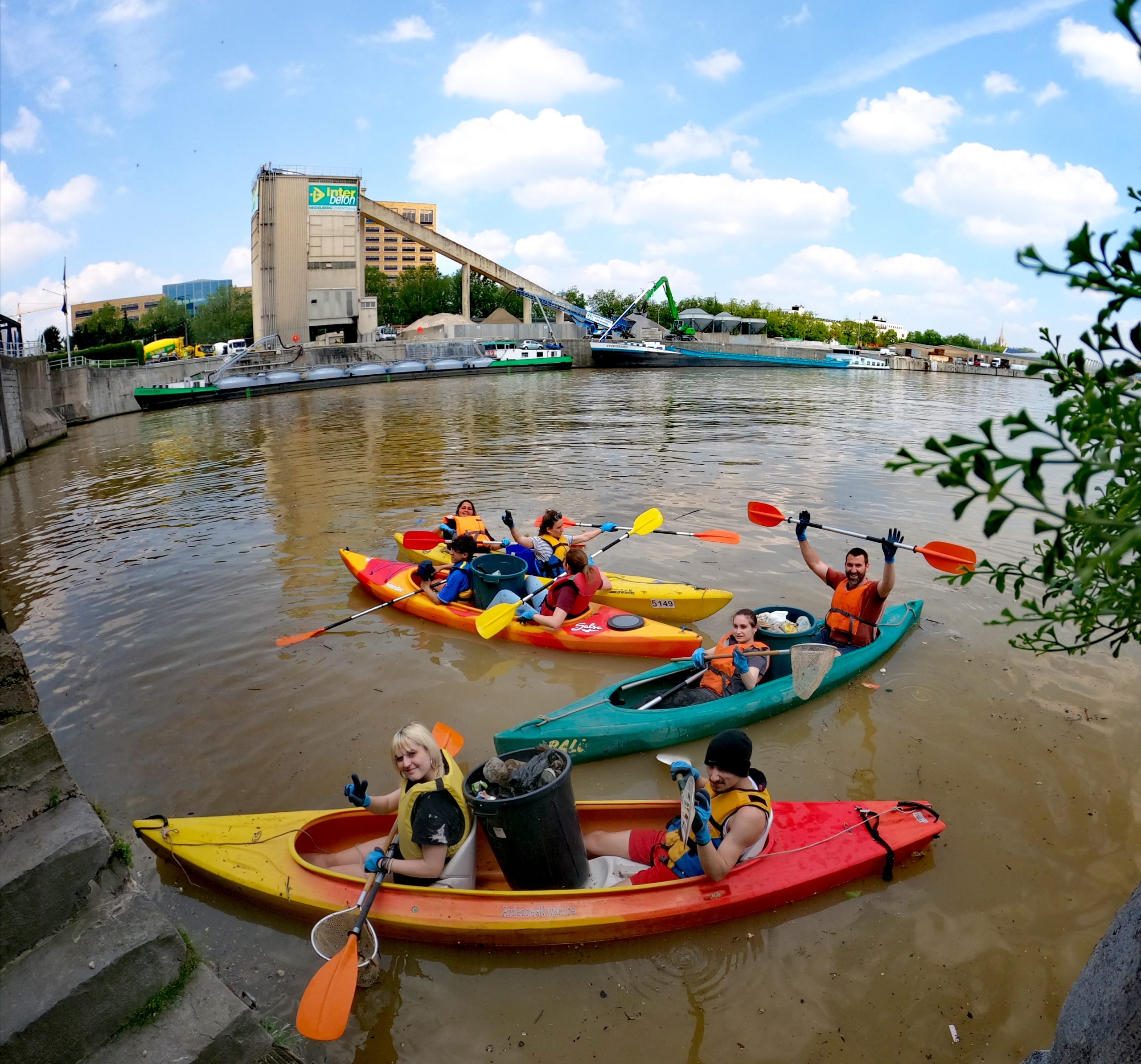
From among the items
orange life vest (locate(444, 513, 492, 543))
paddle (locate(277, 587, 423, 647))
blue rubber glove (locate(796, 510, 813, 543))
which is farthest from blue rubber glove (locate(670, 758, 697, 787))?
orange life vest (locate(444, 513, 492, 543))

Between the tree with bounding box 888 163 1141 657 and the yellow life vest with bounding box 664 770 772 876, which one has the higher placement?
the tree with bounding box 888 163 1141 657

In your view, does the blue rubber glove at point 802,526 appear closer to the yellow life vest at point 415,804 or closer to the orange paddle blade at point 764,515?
the orange paddle blade at point 764,515

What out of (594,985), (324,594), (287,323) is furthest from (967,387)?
(594,985)

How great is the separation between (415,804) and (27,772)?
1.97 m

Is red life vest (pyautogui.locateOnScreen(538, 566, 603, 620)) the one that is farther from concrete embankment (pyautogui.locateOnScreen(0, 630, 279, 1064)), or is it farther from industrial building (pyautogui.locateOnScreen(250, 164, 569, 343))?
Result: industrial building (pyautogui.locateOnScreen(250, 164, 569, 343))

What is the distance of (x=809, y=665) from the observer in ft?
19.4

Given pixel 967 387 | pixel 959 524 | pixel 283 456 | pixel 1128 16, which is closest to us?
pixel 1128 16

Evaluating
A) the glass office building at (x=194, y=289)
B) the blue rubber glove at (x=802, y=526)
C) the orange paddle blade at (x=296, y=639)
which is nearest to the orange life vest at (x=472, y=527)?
the orange paddle blade at (x=296, y=639)

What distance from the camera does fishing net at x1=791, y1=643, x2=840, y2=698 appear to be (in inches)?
231

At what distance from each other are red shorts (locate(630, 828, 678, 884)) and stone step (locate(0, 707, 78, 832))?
2.93m

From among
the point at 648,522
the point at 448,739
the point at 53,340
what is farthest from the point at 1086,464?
the point at 53,340

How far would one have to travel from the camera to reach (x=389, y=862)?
166 inches

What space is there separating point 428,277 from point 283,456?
6633cm

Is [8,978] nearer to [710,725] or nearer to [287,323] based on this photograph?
[710,725]
